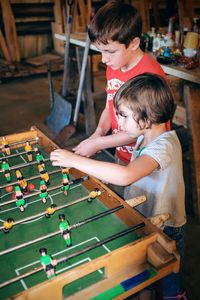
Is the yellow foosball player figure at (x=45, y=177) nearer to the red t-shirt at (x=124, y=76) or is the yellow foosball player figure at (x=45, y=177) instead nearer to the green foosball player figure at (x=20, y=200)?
the green foosball player figure at (x=20, y=200)

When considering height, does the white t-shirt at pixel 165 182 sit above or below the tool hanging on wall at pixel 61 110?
above

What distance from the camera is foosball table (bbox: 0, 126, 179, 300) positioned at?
1.00m

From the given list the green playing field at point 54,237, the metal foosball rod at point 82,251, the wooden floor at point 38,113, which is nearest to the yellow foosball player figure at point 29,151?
the green playing field at point 54,237

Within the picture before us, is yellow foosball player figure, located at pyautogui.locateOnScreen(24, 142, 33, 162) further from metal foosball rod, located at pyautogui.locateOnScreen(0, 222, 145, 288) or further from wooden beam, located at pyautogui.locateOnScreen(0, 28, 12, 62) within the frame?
wooden beam, located at pyautogui.locateOnScreen(0, 28, 12, 62)

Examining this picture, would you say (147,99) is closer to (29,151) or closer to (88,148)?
(88,148)

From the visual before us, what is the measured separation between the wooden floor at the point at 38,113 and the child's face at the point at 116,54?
4.52 ft

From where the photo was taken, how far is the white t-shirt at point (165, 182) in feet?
4.45

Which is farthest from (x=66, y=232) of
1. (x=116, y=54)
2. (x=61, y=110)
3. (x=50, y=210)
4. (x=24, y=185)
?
(x=61, y=110)

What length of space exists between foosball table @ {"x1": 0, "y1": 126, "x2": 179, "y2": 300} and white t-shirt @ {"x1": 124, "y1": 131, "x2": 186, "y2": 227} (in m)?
0.21

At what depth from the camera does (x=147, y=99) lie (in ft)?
4.39

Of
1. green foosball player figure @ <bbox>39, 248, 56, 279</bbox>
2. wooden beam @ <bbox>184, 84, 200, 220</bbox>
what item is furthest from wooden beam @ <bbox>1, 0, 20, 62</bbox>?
green foosball player figure @ <bbox>39, 248, 56, 279</bbox>

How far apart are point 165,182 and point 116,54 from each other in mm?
681

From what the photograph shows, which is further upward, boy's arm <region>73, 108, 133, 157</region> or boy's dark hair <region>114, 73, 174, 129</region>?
boy's dark hair <region>114, 73, 174, 129</region>

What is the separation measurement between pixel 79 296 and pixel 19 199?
56 cm
